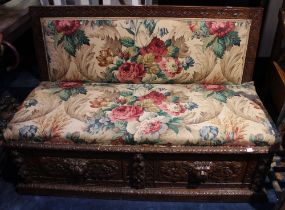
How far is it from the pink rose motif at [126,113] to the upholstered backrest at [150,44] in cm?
30

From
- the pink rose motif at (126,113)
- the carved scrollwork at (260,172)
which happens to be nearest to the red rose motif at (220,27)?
the pink rose motif at (126,113)

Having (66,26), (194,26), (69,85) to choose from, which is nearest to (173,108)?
(194,26)

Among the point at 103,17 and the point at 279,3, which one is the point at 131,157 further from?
the point at 279,3

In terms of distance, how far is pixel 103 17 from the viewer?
180cm

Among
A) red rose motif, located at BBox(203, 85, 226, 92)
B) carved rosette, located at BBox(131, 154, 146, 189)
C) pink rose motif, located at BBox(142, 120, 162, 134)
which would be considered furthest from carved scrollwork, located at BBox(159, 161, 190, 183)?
red rose motif, located at BBox(203, 85, 226, 92)

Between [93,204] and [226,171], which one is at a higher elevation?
[226,171]

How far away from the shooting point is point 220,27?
70.3 inches

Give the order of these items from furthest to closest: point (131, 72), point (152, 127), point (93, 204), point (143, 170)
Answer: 1. point (131, 72)
2. point (93, 204)
3. point (143, 170)
4. point (152, 127)

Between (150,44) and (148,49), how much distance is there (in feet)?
0.11

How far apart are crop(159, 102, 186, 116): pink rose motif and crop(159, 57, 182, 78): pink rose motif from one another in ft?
0.83

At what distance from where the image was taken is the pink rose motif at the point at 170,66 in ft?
6.11

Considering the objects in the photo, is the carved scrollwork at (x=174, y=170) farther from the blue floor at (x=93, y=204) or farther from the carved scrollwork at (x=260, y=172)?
the carved scrollwork at (x=260, y=172)

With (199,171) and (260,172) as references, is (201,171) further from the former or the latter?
(260,172)

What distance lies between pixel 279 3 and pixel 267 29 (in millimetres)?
213
